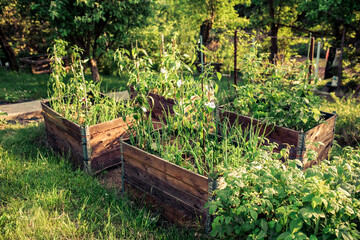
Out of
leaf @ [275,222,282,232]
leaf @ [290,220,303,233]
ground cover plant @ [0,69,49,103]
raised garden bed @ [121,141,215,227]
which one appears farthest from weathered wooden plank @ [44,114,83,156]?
ground cover plant @ [0,69,49,103]

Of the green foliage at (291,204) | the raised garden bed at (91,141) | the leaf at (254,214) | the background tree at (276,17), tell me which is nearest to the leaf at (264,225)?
the green foliage at (291,204)

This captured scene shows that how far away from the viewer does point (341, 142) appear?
489cm

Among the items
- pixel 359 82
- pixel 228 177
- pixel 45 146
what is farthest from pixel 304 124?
pixel 359 82

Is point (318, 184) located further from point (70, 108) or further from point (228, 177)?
point (70, 108)

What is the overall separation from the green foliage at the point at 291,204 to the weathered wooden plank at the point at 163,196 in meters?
0.54

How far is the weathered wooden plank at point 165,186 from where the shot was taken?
2.73 m

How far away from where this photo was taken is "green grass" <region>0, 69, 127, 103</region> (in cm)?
821

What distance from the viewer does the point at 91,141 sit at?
12.7 ft

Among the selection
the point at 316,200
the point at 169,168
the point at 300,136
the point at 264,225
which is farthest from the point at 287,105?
the point at 316,200

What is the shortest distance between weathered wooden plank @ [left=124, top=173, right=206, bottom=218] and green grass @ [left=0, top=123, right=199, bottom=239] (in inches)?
6.5

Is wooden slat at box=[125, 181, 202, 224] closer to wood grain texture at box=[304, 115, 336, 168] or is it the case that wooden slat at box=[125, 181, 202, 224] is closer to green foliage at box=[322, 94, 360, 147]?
wood grain texture at box=[304, 115, 336, 168]

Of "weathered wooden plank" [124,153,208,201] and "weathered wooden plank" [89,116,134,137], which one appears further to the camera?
"weathered wooden plank" [89,116,134,137]

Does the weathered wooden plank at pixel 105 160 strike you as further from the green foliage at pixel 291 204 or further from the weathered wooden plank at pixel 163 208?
the green foliage at pixel 291 204

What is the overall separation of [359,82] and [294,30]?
2775mm
